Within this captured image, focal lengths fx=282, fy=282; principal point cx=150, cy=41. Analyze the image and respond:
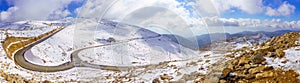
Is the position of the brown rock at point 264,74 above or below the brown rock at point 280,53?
below

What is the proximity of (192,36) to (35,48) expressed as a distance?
72117 mm

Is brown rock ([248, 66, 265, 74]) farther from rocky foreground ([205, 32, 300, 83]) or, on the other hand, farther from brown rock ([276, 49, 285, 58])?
brown rock ([276, 49, 285, 58])

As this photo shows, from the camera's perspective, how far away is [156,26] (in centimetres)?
1720

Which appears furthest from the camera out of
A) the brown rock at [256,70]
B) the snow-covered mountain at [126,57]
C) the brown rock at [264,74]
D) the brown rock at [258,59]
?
the snow-covered mountain at [126,57]

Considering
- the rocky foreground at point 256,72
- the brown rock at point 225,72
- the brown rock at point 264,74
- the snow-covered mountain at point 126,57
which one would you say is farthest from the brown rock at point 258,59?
the brown rock at point 264,74

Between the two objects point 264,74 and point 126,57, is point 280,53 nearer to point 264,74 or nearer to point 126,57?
point 264,74

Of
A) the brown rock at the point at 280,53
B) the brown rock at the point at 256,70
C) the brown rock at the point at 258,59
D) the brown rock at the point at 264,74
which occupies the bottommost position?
the brown rock at the point at 264,74

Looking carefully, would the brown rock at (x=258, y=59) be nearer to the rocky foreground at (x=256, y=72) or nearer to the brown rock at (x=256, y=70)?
the rocky foreground at (x=256, y=72)

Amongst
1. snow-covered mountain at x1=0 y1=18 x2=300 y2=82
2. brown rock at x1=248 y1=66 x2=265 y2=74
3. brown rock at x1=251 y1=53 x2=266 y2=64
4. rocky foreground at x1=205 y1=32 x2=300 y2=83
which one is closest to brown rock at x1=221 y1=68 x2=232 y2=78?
rocky foreground at x1=205 y1=32 x2=300 y2=83

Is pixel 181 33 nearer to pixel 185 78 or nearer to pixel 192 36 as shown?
pixel 192 36

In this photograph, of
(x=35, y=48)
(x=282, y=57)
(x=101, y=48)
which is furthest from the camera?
(x=101, y=48)

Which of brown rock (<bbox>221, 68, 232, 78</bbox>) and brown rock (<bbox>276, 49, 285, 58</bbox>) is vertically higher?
brown rock (<bbox>276, 49, 285, 58</bbox>)

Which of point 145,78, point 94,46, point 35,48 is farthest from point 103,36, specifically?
point 145,78

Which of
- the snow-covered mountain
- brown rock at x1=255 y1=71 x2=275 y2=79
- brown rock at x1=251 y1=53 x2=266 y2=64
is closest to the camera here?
brown rock at x1=255 y1=71 x2=275 y2=79
